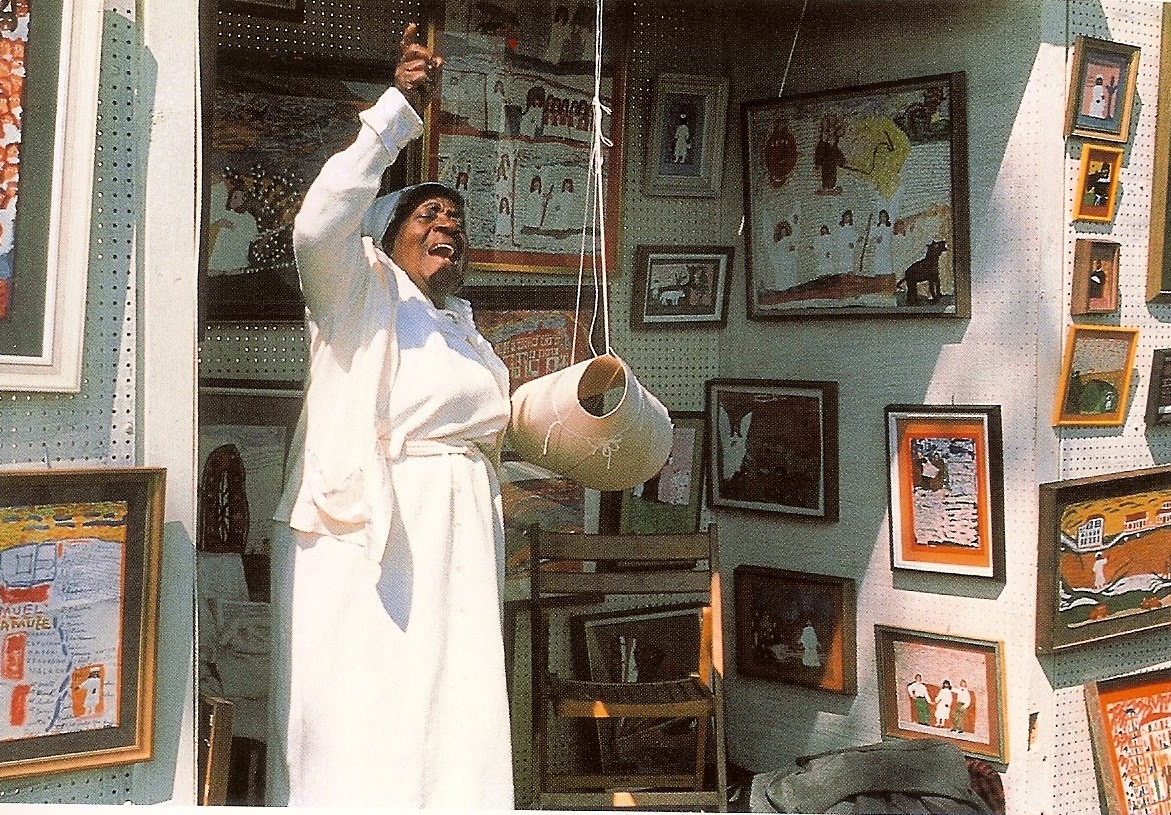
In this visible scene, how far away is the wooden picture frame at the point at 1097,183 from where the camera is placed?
13.0 feet

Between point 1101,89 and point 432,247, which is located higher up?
point 1101,89

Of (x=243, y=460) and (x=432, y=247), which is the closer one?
(x=432, y=247)

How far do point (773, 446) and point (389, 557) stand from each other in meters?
1.84

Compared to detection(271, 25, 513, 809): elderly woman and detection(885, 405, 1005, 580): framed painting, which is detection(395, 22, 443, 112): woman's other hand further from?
detection(885, 405, 1005, 580): framed painting

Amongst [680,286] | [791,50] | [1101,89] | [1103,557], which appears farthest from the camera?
[680,286]

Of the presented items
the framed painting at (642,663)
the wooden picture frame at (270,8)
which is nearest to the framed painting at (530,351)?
the framed painting at (642,663)

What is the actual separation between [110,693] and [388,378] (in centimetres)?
90

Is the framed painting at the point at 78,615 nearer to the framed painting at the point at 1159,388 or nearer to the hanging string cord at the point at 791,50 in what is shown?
the hanging string cord at the point at 791,50

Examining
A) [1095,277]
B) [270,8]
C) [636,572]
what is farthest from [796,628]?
[270,8]

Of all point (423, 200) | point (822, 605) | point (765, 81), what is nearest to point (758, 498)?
point (822, 605)

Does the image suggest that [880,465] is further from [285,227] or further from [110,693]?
[110,693]

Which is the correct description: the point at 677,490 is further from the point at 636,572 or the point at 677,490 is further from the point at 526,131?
the point at 526,131

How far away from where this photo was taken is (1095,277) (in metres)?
4.00

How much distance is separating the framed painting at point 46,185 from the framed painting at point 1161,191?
9.65ft
